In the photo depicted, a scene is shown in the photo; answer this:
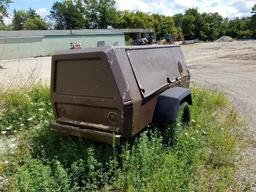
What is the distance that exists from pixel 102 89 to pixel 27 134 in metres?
1.74

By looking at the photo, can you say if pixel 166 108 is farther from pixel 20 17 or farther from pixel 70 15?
pixel 20 17

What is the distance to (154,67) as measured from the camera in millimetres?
4191

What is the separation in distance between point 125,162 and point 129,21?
75730 mm

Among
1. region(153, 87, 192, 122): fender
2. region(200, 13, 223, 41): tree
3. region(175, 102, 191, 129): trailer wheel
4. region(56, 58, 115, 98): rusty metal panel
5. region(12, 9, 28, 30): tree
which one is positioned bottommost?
region(175, 102, 191, 129): trailer wheel

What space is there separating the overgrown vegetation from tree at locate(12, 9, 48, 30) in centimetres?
7800

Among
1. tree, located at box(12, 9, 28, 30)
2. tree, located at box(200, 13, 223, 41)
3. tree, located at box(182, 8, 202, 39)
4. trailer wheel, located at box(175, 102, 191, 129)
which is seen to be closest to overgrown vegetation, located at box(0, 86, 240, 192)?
trailer wheel, located at box(175, 102, 191, 129)

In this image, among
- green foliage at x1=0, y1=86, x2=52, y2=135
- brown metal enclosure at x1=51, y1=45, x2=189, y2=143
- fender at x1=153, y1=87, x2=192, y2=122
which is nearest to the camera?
brown metal enclosure at x1=51, y1=45, x2=189, y2=143

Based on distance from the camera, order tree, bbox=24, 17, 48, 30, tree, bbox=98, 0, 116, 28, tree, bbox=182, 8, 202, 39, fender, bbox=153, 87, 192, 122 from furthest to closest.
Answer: tree, bbox=182, 8, 202, 39 < tree, bbox=24, 17, 48, 30 < tree, bbox=98, 0, 116, 28 < fender, bbox=153, 87, 192, 122

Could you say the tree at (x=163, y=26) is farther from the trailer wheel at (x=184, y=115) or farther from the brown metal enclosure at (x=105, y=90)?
the brown metal enclosure at (x=105, y=90)

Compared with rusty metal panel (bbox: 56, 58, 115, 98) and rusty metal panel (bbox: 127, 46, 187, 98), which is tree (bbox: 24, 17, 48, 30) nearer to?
rusty metal panel (bbox: 127, 46, 187, 98)

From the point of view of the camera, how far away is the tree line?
76.2 metres

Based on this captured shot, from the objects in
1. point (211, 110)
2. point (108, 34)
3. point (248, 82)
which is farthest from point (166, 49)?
point (108, 34)

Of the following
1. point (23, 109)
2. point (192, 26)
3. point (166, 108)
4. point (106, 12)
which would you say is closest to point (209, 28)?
point (192, 26)

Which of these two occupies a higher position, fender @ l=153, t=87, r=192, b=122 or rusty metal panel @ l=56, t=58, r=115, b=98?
rusty metal panel @ l=56, t=58, r=115, b=98
